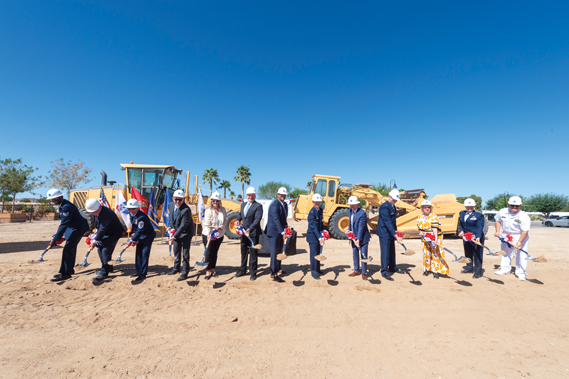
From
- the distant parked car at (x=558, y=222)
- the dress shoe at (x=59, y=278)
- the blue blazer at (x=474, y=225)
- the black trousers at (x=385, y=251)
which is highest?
the blue blazer at (x=474, y=225)

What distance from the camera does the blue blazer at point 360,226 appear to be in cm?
525

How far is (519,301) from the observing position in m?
4.30

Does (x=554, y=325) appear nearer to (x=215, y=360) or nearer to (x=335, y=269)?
(x=335, y=269)

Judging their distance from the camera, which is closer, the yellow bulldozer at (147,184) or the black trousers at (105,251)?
the black trousers at (105,251)

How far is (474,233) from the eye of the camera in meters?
5.71

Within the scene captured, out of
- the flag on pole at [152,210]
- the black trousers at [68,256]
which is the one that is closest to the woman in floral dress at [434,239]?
the black trousers at [68,256]

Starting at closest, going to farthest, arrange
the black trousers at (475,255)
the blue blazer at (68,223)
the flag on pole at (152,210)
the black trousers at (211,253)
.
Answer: the blue blazer at (68,223)
the black trousers at (211,253)
the black trousers at (475,255)
the flag on pole at (152,210)

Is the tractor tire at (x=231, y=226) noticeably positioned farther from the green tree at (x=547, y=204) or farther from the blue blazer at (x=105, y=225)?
the green tree at (x=547, y=204)

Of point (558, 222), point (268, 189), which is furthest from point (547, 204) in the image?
point (268, 189)

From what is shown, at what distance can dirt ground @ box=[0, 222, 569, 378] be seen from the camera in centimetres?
248

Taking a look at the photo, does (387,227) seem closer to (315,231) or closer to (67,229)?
(315,231)

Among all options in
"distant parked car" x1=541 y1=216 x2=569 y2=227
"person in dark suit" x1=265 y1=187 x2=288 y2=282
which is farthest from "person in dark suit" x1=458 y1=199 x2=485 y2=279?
"distant parked car" x1=541 y1=216 x2=569 y2=227

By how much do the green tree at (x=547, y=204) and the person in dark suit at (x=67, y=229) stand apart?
239ft

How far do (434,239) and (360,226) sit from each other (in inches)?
65.4
